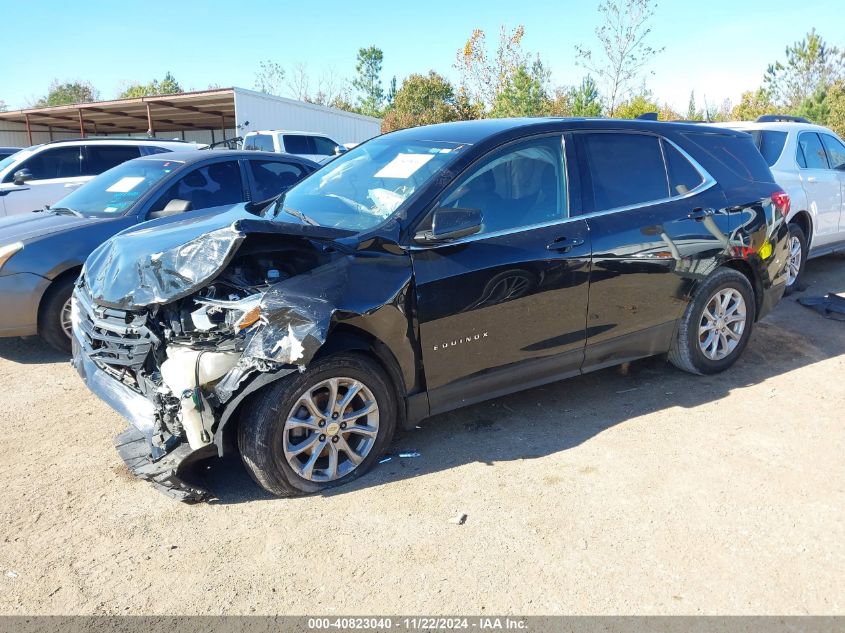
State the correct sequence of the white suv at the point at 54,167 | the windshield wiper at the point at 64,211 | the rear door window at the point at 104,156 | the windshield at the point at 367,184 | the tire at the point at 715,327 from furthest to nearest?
the rear door window at the point at 104,156 < the white suv at the point at 54,167 < the windshield wiper at the point at 64,211 < the tire at the point at 715,327 < the windshield at the point at 367,184

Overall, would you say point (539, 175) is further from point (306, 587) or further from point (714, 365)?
point (306, 587)

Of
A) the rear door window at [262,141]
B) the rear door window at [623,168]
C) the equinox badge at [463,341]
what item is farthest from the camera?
the rear door window at [262,141]

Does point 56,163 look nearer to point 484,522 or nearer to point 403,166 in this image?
point 403,166

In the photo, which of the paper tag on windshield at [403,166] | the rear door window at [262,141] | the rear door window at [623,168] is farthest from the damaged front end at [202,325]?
the rear door window at [262,141]

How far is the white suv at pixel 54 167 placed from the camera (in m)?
8.59

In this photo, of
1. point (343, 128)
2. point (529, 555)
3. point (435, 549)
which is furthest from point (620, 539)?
point (343, 128)

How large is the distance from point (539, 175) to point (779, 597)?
2.54 meters

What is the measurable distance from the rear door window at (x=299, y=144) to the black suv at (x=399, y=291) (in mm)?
12186

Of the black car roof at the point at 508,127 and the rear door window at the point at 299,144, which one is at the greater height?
the rear door window at the point at 299,144

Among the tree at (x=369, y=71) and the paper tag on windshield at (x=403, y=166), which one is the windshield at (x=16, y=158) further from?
the tree at (x=369, y=71)

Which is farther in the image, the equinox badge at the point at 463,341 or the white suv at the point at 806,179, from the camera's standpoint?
the white suv at the point at 806,179

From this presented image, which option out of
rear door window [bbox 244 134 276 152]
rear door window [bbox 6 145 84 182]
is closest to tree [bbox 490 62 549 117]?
rear door window [bbox 244 134 276 152]

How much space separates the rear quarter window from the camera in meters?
4.75

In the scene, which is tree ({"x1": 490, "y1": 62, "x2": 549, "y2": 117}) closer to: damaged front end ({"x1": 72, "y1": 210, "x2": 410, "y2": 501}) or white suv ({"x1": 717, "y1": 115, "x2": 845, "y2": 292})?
white suv ({"x1": 717, "y1": 115, "x2": 845, "y2": 292})
